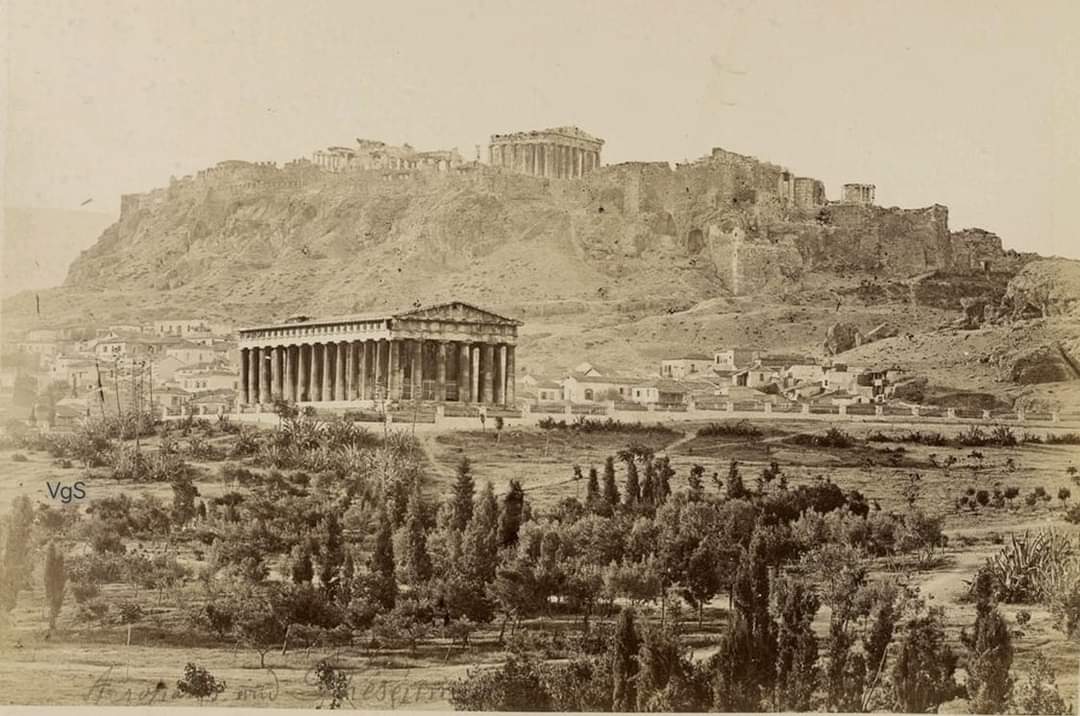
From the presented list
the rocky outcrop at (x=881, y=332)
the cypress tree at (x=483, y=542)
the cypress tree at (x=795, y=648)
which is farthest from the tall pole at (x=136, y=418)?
the rocky outcrop at (x=881, y=332)

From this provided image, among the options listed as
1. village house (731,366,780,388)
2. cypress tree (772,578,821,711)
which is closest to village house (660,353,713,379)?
village house (731,366,780,388)

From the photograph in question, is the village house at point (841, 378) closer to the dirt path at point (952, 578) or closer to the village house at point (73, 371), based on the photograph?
the dirt path at point (952, 578)

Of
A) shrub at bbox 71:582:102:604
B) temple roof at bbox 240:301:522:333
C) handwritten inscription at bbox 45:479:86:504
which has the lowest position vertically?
A: shrub at bbox 71:582:102:604

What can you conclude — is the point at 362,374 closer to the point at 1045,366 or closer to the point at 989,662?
the point at 989,662

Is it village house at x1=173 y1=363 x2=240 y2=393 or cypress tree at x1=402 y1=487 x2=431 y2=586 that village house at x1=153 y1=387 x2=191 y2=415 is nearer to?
village house at x1=173 y1=363 x2=240 y2=393

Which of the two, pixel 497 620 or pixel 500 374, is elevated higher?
pixel 500 374

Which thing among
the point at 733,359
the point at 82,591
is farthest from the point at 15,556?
the point at 733,359
